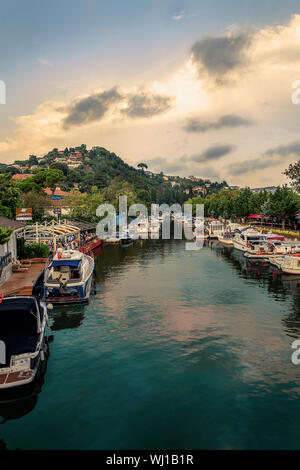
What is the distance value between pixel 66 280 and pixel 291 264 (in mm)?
27926

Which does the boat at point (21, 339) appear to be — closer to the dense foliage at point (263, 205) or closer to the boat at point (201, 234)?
the dense foliage at point (263, 205)

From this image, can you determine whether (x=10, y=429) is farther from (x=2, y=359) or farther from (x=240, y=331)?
(x=240, y=331)

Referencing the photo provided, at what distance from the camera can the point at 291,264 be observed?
42594mm

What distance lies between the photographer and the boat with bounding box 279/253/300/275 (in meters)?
42.5

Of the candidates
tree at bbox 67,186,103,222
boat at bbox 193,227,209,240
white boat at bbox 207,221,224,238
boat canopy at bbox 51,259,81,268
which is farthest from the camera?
boat at bbox 193,227,209,240

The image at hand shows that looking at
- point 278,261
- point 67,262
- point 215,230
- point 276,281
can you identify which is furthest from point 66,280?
point 215,230

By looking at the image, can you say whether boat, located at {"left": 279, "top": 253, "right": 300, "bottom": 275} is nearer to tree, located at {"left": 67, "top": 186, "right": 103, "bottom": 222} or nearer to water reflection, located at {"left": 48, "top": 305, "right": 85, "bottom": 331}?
water reflection, located at {"left": 48, "top": 305, "right": 85, "bottom": 331}

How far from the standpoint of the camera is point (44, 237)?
163 feet

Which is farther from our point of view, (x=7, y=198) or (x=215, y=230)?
(x=215, y=230)

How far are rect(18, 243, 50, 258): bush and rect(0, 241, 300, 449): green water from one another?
13.2 metres

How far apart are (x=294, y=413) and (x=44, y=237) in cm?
4205

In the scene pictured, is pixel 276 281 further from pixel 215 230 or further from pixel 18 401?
pixel 215 230

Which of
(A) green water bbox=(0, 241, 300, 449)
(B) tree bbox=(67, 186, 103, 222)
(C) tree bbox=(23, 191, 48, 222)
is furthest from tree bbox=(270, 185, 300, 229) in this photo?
(C) tree bbox=(23, 191, 48, 222)
